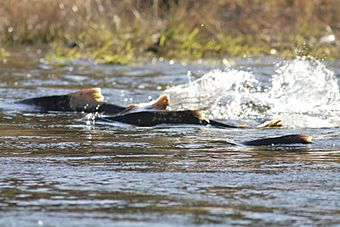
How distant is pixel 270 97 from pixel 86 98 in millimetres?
2041

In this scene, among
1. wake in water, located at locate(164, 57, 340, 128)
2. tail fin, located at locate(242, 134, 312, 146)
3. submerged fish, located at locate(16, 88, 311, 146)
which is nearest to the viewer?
tail fin, located at locate(242, 134, 312, 146)

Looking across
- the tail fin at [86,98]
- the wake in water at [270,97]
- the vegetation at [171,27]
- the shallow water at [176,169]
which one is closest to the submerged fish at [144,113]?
the tail fin at [86,98]

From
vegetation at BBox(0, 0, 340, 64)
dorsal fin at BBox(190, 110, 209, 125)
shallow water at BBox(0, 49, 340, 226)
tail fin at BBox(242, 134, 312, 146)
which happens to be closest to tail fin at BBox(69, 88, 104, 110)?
shallow water at BBox(0, 49, 340, 226)

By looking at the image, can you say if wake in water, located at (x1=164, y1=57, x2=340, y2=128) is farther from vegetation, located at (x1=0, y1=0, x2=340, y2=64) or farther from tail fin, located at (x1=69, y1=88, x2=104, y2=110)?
vegetation, located at (x1=0, y1=0, x2=340, y2=64)

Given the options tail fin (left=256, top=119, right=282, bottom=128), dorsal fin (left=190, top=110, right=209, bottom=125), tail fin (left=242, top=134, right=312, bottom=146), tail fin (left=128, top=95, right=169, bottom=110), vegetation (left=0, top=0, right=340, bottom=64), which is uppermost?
vegetation (left=0, top=0, right=340, bottom=64)

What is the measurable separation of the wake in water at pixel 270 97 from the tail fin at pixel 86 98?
893 mm

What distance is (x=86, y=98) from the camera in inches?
356

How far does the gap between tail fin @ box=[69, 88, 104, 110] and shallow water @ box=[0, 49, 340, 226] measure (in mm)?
103

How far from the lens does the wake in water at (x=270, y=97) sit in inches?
366

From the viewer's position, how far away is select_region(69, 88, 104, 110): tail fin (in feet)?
29.1

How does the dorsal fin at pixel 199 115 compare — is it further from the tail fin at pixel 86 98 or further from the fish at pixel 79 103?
the tail fin at pixel 86 98

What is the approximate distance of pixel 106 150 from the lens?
666cm

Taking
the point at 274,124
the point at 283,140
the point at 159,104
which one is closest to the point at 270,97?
the point at 159,104

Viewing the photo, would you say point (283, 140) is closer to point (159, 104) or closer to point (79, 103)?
point (159, 104)
